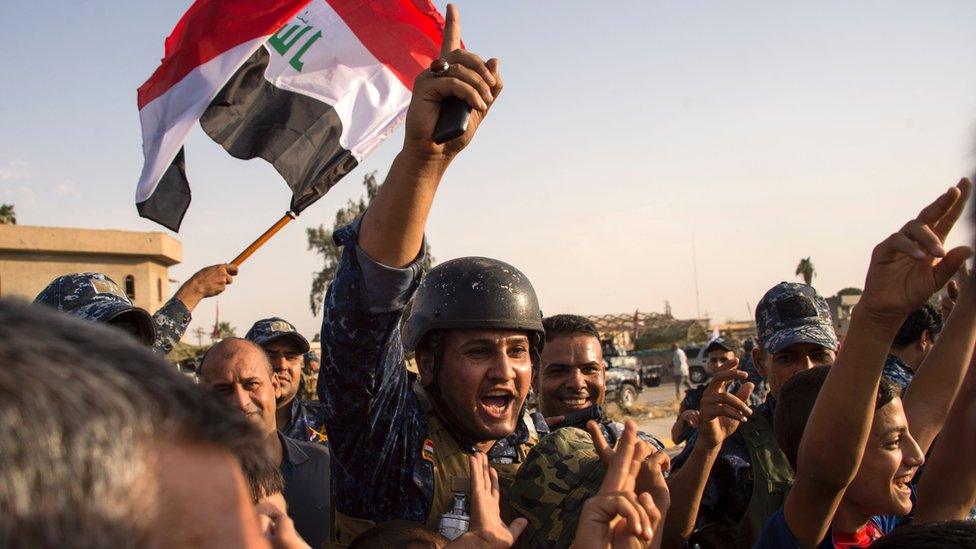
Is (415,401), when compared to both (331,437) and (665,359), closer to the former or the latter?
(331,437)

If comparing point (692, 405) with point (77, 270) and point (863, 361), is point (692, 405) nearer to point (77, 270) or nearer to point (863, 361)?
point (863, 361)

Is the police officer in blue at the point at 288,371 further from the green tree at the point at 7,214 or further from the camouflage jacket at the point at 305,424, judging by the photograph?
the green tree at the point at 7,214

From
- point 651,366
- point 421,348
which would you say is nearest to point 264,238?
point 421,348

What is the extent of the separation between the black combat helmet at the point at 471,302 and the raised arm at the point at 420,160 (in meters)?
0.71

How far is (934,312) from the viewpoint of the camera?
477 cm

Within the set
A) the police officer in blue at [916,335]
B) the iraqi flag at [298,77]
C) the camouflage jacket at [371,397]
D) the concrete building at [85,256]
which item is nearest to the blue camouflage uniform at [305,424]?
the iraqi flag at [298,77]

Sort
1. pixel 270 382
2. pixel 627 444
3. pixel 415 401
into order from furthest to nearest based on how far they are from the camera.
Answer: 1. pixel 270 382
2. pixel 415 401
3. pixel 627 444

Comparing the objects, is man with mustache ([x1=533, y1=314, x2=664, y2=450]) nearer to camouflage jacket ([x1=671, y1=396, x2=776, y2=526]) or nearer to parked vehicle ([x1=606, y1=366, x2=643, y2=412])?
camouflage jacket ([x1=671, y1=396, x2=776, y2=526])

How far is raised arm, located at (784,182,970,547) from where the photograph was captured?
1.99 metres

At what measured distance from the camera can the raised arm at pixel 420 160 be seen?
2049mm

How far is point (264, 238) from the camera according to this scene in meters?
5.17

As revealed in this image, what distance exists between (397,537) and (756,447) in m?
1.84

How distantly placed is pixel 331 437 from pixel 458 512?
44 cm

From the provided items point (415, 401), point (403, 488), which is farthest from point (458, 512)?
point (415, 401)
